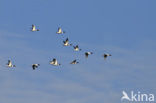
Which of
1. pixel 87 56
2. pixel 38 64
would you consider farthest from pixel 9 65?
pixel 87 56

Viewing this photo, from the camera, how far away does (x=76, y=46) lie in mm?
183375

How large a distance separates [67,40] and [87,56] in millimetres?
7540

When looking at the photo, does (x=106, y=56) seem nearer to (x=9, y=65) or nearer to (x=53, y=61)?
(x=53, y=61)

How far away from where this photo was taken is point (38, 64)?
188 meters

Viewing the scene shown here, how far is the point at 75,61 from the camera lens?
7407 inches

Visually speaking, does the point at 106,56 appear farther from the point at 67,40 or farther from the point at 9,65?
the point at 9,65

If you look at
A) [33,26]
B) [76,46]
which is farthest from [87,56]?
[33,26]

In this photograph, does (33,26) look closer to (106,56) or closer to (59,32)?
(59,32)

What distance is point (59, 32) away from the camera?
182 meters

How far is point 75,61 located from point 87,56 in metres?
9.85

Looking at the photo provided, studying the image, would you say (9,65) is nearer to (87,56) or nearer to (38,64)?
(38,64)

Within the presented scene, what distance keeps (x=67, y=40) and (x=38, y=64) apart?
11.2 meters

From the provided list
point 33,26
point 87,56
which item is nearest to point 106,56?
point 87,56

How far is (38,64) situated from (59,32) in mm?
11355
